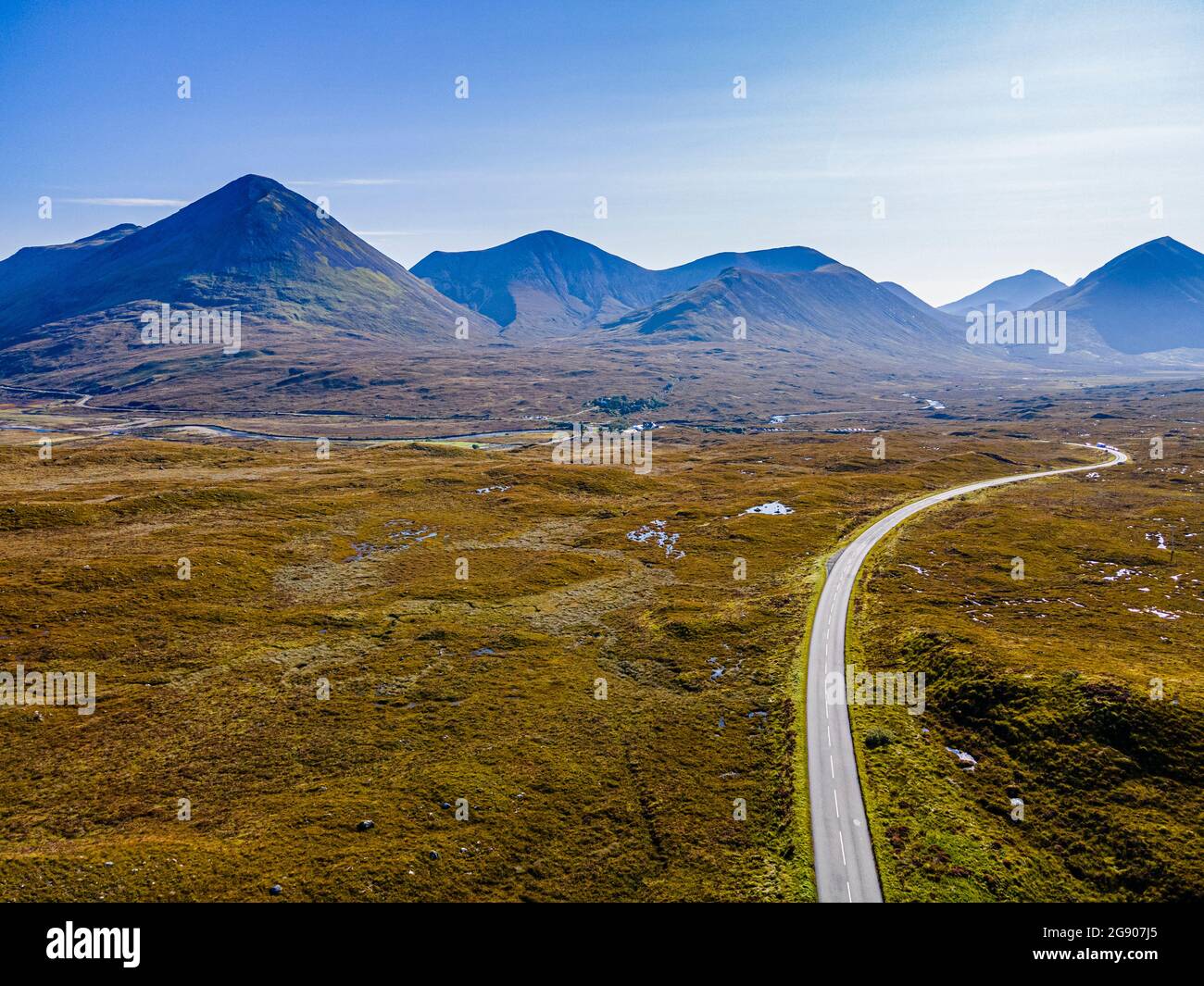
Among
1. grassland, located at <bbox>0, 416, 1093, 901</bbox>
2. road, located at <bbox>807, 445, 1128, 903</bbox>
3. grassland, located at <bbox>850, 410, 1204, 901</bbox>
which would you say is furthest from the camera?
grassland, located at <bbox>0, 416, 1093, 901</bbox>

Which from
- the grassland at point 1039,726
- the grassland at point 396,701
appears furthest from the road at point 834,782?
the grassland at point 396,701

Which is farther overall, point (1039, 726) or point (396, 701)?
point (396, 701)

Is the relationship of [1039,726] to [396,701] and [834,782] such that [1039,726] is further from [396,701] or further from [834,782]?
[396,701]

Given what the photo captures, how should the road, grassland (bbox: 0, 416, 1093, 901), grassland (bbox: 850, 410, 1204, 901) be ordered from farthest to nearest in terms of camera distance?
1. grassland (bbox: 0, 416, 1093, 901)
2. grassland (bbox: 850, 410, 1204, 901)
3. the road

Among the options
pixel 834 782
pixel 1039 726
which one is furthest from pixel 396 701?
pixel 1039 726

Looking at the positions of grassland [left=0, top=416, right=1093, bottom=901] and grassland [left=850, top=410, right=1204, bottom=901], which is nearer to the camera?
grassland [left=850, top=410, right=1204, bottom=901]

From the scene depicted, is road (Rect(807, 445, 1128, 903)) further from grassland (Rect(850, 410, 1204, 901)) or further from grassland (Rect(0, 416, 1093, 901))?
grassland (Rect(0, 416, 1093, 901))

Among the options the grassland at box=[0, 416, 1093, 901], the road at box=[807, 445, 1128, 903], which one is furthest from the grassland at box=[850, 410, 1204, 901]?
the grassland at box=[0, 416, 1093, 901]

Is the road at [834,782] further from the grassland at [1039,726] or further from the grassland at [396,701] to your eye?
the grassland at [396,701]
